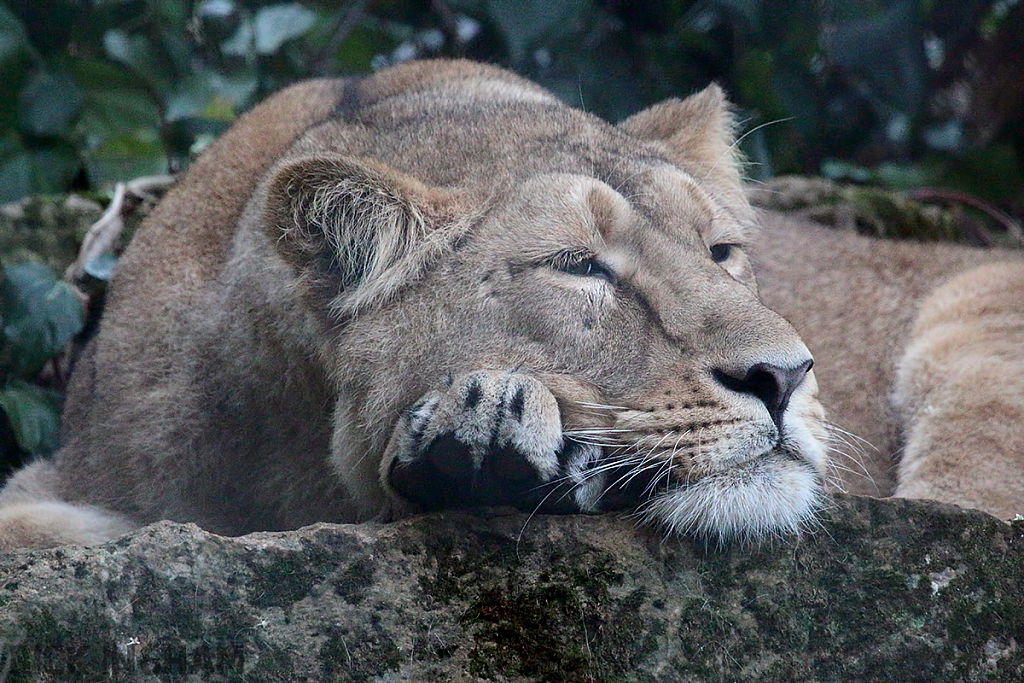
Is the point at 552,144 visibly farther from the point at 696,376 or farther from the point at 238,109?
the point at 238,109

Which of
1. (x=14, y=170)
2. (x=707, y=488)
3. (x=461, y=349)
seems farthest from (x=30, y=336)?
(x=707, y=488)

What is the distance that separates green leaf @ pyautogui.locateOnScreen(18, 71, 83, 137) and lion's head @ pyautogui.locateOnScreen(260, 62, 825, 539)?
7.22 ft

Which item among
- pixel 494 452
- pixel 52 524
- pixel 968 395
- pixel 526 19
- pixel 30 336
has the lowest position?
pixel 30 336

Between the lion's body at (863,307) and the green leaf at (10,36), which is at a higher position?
the lion's body at (863,307)

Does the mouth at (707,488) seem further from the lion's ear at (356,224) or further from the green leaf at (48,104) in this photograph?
the green leaf at (48,104)

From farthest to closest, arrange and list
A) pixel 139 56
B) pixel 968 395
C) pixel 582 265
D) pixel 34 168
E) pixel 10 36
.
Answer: pixel 139 56
pixel 34 168
pixel 10 36
pixel 968 395
pixel 582 265

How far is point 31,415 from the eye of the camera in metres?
4.02

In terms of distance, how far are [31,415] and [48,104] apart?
66.2 inches

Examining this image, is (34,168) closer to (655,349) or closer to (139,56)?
(139,56)

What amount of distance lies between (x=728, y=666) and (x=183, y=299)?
2.03 metres

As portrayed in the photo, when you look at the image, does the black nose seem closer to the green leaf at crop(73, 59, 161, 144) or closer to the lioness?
the lioness

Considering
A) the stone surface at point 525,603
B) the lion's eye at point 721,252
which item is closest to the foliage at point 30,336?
the stone surface at point 525,603

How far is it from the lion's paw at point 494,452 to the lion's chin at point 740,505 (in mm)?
200

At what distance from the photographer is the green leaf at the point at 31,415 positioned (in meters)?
3.95
